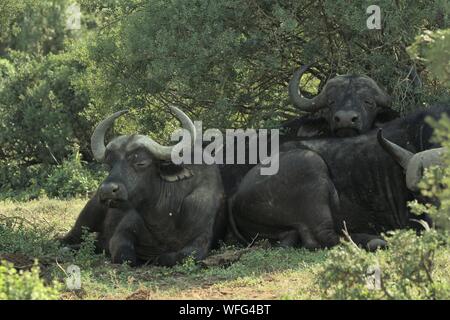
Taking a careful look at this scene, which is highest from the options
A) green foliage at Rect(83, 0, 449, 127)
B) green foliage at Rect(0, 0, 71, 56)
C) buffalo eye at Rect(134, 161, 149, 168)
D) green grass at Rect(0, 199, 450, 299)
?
green foliage at Rect(0, 0, 71, 56)

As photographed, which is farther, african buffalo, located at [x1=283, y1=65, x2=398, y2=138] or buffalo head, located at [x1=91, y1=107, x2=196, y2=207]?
african buffalo, located at [x1=283, y1=65, x2=398, y2=138]

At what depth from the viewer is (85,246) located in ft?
31.4

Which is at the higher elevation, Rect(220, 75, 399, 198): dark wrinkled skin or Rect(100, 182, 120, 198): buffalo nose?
Rect(220, 75, 399, 198): dark wrinkled skin

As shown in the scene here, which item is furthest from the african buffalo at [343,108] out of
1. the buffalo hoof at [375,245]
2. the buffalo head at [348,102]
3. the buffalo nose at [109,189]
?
the buffalo nose at [109,189]

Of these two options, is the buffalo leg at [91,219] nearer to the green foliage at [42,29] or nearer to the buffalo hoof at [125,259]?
the buffalo hoof at [125,259]

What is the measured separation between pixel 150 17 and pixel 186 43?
637 millimetres

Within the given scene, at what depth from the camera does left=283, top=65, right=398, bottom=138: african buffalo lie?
35.1 feet

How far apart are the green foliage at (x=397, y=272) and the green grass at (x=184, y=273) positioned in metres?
0.28

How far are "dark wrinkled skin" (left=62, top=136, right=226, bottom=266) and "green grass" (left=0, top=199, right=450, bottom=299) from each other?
9.3 inches

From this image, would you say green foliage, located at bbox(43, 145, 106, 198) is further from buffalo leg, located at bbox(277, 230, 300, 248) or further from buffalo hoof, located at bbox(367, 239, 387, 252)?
buffalo hoof, located at bbox(367, 239, 387, 252)

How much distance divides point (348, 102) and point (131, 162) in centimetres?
245

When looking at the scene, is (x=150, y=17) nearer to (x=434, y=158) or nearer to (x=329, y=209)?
(x=329, y=209)

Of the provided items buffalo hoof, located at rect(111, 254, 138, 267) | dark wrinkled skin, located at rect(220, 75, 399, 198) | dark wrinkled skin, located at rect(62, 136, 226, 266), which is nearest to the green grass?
buffalo hoof, located at rect(111, 254, 138, 267)
